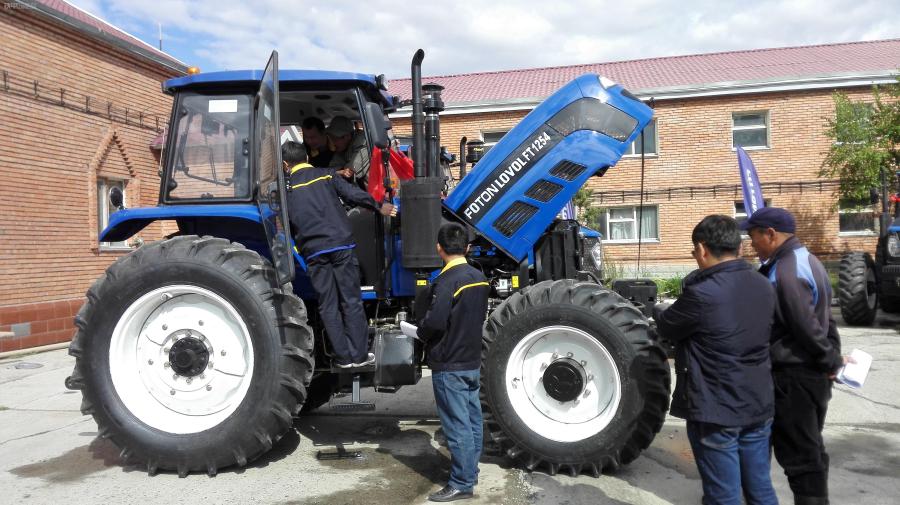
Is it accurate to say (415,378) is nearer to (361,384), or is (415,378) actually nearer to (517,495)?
(361,384)

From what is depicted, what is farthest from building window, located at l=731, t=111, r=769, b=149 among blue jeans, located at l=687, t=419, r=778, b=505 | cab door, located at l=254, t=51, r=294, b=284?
blue jeans, located at l=687, t=419, r=778, b=505

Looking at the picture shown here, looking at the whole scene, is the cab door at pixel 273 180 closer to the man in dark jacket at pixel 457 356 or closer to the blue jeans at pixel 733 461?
the man in dark jacket at pixel 457 356

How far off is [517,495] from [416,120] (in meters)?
2.39

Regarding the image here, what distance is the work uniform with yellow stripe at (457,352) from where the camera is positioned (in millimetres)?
3639

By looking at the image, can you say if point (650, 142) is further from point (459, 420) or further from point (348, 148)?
point (459, 420)

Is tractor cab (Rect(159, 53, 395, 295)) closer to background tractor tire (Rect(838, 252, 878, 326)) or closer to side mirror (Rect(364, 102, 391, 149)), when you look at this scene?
side mirror (Rect(364, 102, 391, 149))

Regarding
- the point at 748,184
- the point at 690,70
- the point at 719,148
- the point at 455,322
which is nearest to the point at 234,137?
the point at 455,322

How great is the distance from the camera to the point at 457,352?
11.9ft

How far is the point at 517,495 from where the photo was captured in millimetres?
3725

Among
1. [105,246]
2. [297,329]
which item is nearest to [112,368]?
[297,329]

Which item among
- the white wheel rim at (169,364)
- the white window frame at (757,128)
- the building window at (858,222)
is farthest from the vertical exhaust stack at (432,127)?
the building window at (858,222)

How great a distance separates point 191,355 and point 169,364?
0.64ft

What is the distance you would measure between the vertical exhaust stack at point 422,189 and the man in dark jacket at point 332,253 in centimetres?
21

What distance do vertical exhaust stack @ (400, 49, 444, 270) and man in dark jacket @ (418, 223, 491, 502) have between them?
0.69 m
